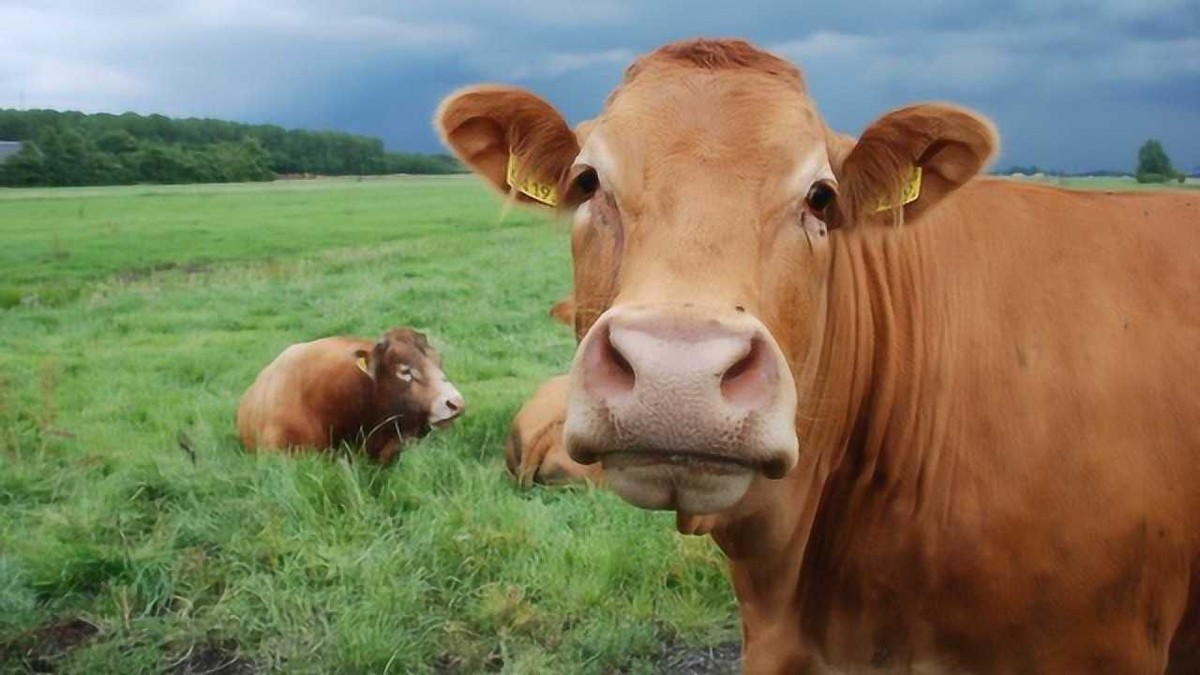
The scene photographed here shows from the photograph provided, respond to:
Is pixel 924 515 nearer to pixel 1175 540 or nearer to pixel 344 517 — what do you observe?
pixel 1175 540

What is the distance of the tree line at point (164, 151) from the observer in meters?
8.77

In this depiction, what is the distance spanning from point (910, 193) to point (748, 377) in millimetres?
1140

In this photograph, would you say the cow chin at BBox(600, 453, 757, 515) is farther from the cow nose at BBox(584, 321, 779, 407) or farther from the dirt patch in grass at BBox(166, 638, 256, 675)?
the dirt patch in grass at BBox(166, 638, 256, 675)

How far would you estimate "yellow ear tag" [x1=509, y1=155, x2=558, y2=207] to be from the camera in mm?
3498

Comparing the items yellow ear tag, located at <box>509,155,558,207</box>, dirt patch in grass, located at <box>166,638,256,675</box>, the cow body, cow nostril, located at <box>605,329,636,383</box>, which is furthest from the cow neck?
dirt patch in grass, located at <box>166,638,256,675</box>

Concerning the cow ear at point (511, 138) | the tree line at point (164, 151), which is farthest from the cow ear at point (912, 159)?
the tree line at point (164, 151)

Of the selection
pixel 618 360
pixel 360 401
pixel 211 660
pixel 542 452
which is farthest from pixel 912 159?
pixel 360 401

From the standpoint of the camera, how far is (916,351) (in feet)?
11.4

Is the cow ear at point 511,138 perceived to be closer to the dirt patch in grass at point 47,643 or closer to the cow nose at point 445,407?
the dirt patch in grass at point 47,643

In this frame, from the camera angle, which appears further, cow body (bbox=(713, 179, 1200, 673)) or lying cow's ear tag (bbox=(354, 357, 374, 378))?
lying cow's ear tag (bbox=(354, 357, 374, 378))

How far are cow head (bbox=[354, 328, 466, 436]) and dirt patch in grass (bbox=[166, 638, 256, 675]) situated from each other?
9.49 feet

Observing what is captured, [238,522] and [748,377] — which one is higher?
[748,377]

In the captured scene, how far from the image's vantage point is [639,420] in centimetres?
233

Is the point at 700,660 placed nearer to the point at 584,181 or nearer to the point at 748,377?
the point at 584,181
